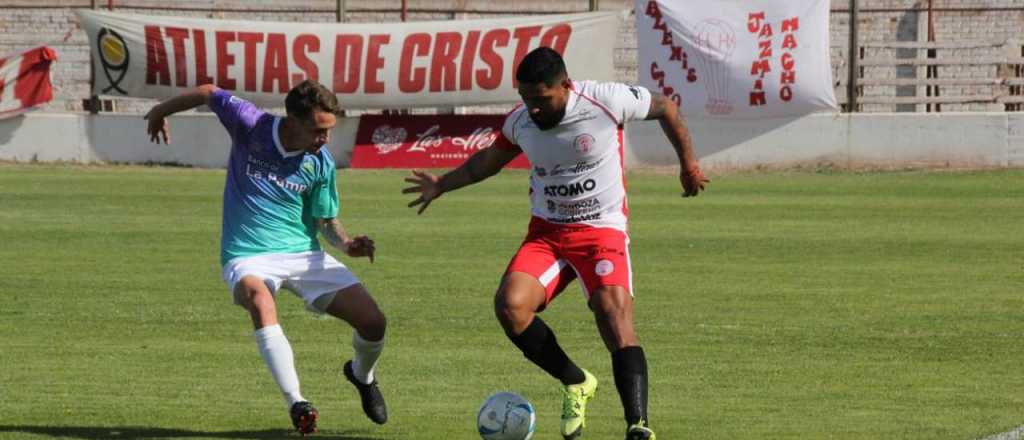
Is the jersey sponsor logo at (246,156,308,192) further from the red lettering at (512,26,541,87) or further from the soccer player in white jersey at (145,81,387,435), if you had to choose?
the red lettering at (512,26,541,87)

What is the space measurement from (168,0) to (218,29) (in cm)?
1109

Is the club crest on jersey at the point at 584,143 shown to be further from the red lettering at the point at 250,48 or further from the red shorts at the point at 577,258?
the red lettering at the point at 250,48

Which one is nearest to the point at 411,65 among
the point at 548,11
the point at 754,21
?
the point at 754,21

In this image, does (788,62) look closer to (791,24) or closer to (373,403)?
(791,24)

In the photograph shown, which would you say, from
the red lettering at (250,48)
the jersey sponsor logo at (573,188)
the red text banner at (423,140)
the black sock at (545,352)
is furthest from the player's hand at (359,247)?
the red lettering at (250,48)

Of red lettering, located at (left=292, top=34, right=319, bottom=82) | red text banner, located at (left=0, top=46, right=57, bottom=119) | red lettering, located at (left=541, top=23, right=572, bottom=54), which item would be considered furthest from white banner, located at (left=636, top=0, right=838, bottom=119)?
red text banner, located at (left=0, top=46, right=57, bottom=119)

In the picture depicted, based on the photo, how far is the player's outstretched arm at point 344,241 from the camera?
9172 mm

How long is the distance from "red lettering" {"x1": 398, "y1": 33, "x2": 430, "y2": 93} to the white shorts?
71.5ft

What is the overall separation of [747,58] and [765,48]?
360mm

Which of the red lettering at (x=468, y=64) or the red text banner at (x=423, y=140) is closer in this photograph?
the red text banner at (x=423, y=140)

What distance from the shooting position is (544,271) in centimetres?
890

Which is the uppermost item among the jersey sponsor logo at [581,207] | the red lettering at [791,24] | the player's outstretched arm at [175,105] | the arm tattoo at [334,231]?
the red lettering at [791,24]

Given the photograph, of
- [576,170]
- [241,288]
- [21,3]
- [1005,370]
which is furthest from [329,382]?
[21,3]

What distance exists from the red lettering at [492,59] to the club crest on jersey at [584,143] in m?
22.0
